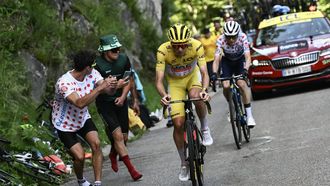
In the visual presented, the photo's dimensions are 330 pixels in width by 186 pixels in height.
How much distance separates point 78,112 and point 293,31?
1062 cm

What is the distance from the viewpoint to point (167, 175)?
9719 mm

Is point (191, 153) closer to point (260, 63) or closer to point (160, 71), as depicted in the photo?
point (160, 71)

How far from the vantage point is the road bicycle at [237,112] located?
11.1 metres

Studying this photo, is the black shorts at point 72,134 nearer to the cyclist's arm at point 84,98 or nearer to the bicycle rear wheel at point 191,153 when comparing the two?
the cyclist's arm at point 84,98

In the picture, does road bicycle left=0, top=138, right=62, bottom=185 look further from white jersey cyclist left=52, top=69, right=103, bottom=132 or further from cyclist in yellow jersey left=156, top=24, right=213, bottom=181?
cyclist in yellow jersey left=156, top=24, right=213, bottom=181

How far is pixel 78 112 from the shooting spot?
28.9 feet

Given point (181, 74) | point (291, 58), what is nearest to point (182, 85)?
point (181, 74)

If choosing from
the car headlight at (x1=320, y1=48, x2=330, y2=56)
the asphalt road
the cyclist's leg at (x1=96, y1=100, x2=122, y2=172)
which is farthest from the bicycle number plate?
the cyclist's leg at (x1=96, y1=100, x2=122, y2=172)

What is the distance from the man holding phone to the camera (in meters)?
9.96

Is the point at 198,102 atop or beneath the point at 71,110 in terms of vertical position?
beneath

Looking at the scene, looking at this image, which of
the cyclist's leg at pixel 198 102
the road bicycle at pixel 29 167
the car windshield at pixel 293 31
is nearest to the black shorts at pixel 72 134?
the road bicycle at pixel 29 167

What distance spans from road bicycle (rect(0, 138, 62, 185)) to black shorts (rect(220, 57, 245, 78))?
3.70 metres

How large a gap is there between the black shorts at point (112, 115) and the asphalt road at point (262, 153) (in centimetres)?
73

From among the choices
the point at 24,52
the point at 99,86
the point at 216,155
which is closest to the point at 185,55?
the point at 99,86
